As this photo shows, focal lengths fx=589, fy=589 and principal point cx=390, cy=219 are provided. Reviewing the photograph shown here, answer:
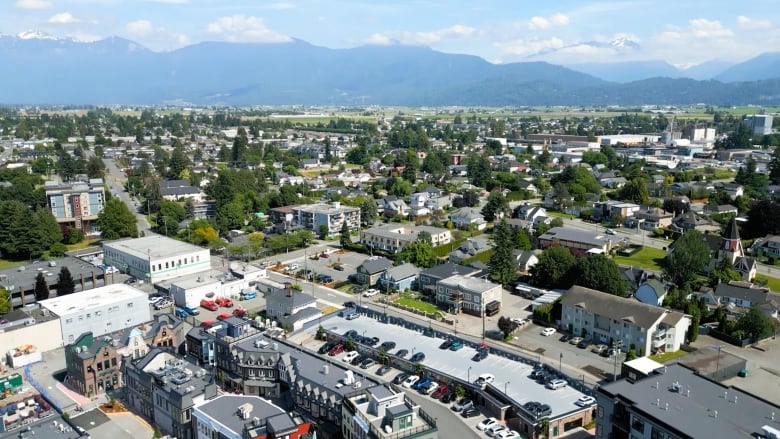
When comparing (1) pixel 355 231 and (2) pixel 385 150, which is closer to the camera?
(1) pixel 355 231

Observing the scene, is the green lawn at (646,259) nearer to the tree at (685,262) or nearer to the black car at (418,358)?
the tree at (685,262)

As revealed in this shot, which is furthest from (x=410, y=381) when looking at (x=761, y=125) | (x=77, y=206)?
Result: (x=761, y=125)

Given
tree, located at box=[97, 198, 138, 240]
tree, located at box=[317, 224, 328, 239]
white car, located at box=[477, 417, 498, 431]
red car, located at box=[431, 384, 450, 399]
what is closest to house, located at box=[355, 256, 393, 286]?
tree, located at box=[317, 224, 328, 239]

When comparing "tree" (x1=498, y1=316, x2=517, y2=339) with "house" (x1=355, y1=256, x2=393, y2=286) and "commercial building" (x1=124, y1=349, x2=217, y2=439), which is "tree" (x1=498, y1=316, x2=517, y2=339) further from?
"commercial building" (x1=124, y1=349, x2=217, y2=439)

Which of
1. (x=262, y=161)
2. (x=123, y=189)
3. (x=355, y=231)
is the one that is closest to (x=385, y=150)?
(x=262, y=161)

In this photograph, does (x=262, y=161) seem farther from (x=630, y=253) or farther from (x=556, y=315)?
(x=556, y=315)
